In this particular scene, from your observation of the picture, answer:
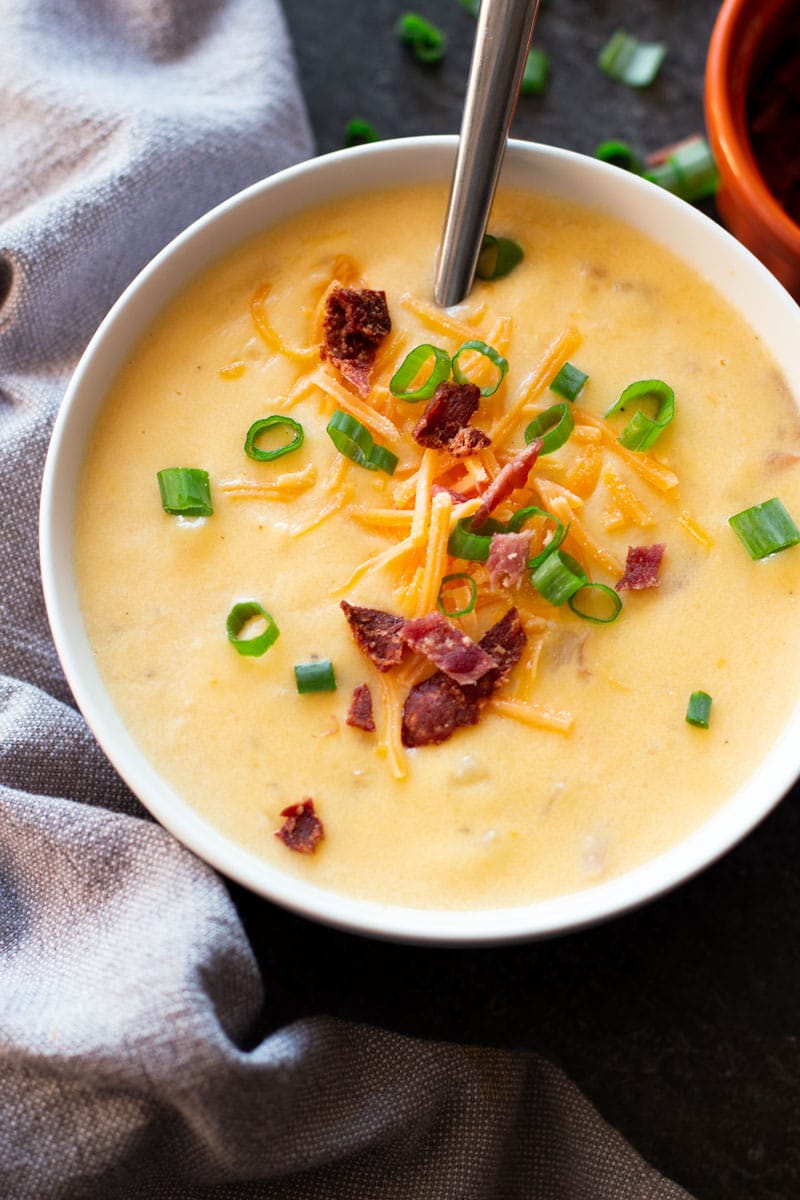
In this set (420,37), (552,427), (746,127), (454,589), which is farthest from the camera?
(420,37)

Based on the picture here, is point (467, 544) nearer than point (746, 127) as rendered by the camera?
Yes

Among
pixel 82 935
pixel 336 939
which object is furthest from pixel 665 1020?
pixel 82 935

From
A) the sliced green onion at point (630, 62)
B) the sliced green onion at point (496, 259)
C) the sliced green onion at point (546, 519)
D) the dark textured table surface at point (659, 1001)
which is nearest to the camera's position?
the sliced green onion at point (546, 519)

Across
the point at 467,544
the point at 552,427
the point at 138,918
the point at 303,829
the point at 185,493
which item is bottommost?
the point at 138,918

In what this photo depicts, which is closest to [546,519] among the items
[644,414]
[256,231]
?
[644,414]

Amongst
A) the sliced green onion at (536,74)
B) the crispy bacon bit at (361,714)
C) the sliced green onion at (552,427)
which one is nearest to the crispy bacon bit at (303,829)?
the crispy bacon bit at (361,714)

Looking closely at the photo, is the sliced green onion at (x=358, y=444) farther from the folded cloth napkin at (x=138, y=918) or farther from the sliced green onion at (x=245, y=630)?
the folded cloth napkin at (x=138, y=918)

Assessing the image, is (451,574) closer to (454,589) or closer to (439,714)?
(454,589)
